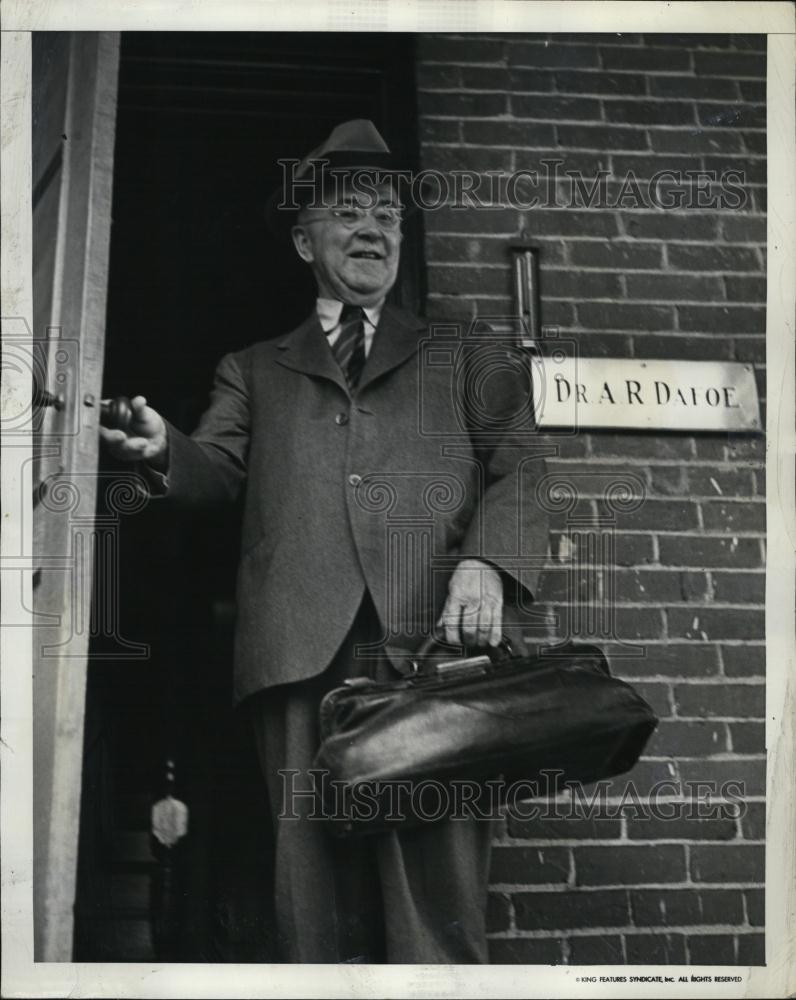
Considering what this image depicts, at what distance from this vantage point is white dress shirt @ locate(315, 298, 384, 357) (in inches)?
151

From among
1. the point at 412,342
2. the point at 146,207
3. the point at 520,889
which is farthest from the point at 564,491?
the point at 146,207

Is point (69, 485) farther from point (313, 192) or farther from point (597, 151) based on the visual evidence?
point (597, 151)

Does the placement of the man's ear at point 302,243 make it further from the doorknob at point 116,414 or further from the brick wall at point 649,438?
the doorknob at point 116,414

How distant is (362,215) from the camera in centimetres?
386

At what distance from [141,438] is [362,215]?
30.5 inches

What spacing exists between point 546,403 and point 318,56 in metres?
1.03

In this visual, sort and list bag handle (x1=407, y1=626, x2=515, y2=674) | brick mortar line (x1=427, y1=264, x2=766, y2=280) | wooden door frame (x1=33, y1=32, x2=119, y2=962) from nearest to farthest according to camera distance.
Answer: wooden door frame (x1=33, y1=32, x2=119, y2=962)
bag handle (x1=407, y1=626, x2=515, y2=674)
brick mortar line (x1=427, y1=264, x2=766, y2=280)

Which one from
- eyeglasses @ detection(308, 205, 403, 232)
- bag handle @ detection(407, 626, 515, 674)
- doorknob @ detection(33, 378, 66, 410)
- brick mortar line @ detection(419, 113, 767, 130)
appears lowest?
bag handle @ detection(407, 626, 515, 674)

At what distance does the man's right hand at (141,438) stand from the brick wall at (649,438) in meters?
0.75

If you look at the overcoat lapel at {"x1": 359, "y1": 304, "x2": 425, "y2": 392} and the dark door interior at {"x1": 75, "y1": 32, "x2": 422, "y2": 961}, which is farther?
the overcoat lapel at {"x1": 359, "y1": 304, "x2": 425, "y2": 392}

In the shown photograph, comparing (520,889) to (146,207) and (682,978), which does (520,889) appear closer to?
(682,978)

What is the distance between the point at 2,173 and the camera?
381 cm

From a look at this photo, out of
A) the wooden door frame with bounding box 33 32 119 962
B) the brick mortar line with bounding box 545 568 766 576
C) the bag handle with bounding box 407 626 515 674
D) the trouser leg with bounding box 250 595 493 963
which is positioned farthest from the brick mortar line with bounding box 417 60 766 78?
the trouser leg with bounding box 250 595 493 963

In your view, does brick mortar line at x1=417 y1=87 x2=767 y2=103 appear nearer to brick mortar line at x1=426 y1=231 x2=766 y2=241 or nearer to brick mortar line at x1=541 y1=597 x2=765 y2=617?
brick mortar line at x1=426 y1=231 x2=766 y2=241
